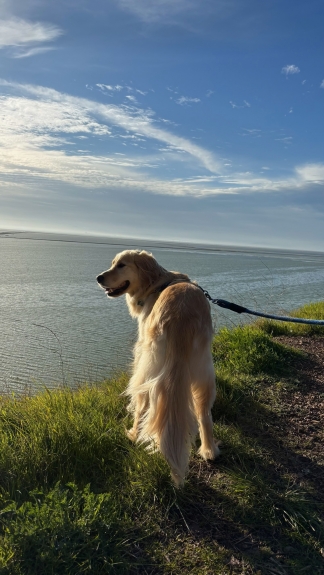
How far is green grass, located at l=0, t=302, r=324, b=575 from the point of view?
2.14 m

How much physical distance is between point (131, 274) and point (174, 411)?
6.35 feet

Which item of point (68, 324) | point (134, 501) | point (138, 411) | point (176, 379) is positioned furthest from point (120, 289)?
point (68, 324)

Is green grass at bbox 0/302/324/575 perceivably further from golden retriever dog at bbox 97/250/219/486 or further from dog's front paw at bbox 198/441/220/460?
golden retriever dog at bbox 97/250/219/486

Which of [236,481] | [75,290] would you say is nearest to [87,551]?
[236,481]

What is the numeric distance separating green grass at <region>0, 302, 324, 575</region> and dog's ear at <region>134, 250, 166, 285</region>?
125 cm

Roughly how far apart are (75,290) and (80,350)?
6761 millimetres

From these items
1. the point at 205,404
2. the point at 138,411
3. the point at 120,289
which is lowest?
the point at 138,411

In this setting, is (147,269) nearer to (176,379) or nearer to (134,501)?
(176,379)

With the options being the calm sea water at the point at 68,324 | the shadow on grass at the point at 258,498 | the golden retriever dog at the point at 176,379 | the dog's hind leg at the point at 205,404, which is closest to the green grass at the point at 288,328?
the calm sea water at the point at 68,324

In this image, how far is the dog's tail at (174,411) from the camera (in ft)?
8.67

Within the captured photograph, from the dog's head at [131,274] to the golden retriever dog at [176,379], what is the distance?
894mm

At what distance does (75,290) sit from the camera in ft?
45.4

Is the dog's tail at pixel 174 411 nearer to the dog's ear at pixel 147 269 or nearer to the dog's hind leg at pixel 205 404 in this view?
the dog's hind leg at pixel 205 404

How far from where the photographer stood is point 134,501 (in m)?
2.60
